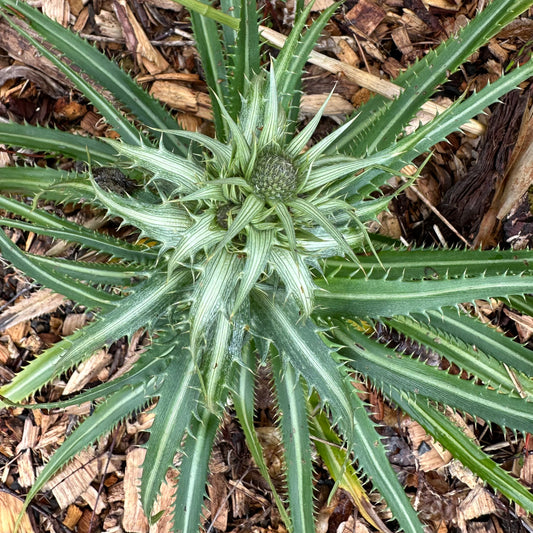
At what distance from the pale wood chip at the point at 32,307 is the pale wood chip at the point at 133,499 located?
638 mm

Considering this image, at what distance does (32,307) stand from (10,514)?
0.80 metres

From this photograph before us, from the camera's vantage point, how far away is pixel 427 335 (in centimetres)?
170

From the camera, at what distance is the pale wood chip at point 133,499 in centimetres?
190

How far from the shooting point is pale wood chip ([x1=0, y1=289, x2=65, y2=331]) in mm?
1930

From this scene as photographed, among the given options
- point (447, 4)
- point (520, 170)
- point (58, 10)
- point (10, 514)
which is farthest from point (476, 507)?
point (58, 10)

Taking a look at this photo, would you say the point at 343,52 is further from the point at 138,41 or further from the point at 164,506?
the point at 164,506

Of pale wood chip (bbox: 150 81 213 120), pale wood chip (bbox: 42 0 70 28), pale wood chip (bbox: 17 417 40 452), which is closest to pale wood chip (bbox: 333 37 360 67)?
pale wood chip (bbox: 150 81 213 120)

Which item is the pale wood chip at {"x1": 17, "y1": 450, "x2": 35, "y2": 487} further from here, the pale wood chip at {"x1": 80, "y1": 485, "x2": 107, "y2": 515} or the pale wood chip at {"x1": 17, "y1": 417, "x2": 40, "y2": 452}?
the pale wood chip at {"x1": 80, "y1": 485, "x2": 107, "y2": 515}

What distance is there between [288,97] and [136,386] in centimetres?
94

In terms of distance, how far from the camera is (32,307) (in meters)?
1.93

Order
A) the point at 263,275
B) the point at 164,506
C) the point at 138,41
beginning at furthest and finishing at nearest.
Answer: the point at 138,41 → the point at 164,506 → the point at 263,275

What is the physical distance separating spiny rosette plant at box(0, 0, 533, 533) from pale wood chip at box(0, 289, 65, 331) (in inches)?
11.1

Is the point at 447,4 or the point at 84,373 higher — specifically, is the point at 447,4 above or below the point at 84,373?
above

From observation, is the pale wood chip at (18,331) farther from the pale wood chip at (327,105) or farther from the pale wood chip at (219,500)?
the pale wood chip at (327,105)
